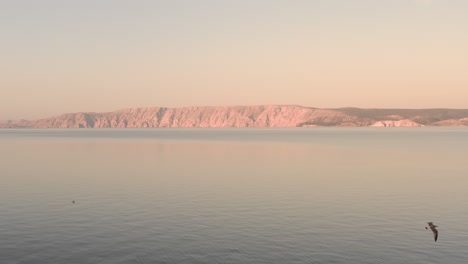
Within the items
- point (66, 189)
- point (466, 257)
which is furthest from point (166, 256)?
point (66, 189)

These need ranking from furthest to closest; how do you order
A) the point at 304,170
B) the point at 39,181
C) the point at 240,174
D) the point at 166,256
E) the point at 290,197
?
the point at 304,170 < the point at 240,174 < the point at 39,181 < the point at 290,197 < the point at 166,256

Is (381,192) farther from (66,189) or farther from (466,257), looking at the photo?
(66,189)

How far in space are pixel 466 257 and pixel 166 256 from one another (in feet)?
50.5

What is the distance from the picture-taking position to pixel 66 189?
149 ft

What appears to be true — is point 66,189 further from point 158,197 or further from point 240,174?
point 240,174

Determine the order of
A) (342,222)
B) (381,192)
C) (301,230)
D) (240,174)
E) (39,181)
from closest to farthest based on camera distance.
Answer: (301,230) → (342,222) → (381,192) → (39,181) → (240,174)

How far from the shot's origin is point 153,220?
30281 millimetres

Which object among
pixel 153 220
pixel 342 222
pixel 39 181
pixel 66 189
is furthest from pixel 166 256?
pixel 39 181

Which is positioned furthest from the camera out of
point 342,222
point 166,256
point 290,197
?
point 290,197

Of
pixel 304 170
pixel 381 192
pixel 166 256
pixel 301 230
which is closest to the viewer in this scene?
pixel 166 256

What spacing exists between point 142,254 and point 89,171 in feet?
144

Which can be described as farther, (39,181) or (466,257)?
(39,181)

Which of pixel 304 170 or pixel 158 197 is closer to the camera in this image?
pixel 158 197

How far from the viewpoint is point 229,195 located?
4147 centimetres
